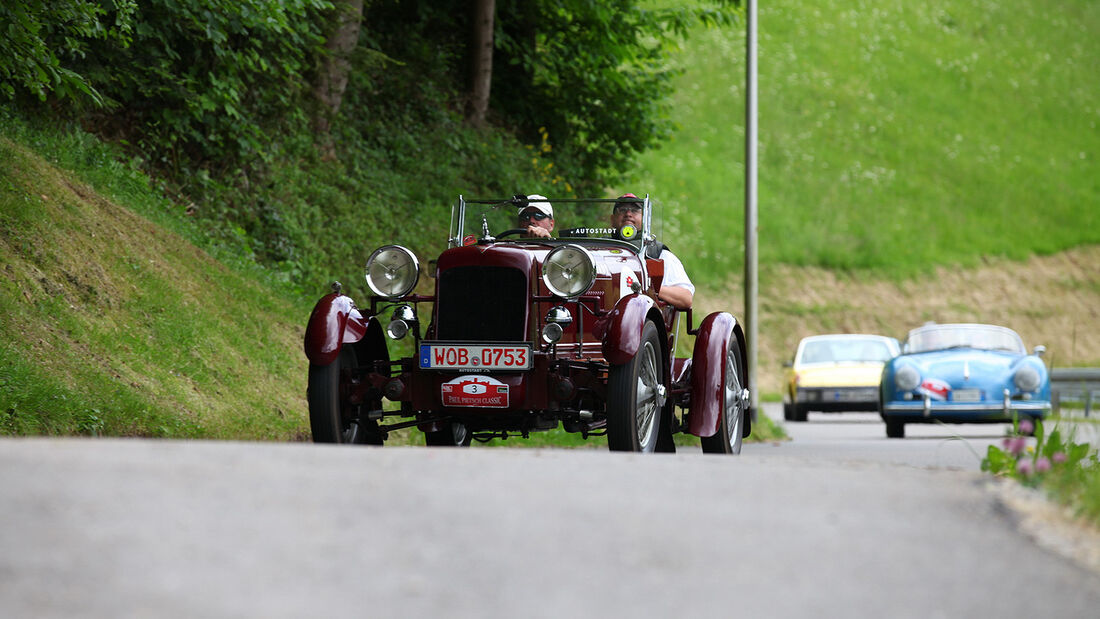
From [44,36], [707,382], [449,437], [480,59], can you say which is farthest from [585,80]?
[707,382]

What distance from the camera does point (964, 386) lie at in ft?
58.5

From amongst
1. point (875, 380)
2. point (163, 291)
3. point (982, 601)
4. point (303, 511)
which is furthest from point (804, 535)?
point (875, 380)

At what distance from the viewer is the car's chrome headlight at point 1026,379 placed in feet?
58.0

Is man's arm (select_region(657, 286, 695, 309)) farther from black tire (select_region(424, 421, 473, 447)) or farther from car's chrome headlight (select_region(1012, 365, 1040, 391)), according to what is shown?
car's chrome headlight (select_region(1012, 365, 1040, 391))

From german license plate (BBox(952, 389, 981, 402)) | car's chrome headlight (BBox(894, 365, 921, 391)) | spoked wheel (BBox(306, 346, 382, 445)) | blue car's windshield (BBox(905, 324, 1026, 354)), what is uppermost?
spoked wheel (BBox(306, 346, 382, 445))

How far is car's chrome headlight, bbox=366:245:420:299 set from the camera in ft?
31.2

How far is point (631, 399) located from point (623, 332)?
15.5 inches

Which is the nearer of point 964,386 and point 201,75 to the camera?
point 201,75

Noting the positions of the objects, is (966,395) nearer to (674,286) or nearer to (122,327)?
(674,286)

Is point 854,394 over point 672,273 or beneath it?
beneath

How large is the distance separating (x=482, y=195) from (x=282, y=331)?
26.5 ft

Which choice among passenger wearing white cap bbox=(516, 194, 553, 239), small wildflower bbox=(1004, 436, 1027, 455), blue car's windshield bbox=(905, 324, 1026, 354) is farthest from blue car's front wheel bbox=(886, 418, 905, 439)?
small wildflower bbox=(1004, 436, 1027, 455)

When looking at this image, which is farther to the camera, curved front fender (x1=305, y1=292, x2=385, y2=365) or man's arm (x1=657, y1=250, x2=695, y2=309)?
man's arm (x1=657, y1=250, x2=695, y2=309)

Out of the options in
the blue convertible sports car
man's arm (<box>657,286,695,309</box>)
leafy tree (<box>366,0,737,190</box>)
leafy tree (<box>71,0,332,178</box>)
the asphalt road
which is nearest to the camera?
the asphalt road
